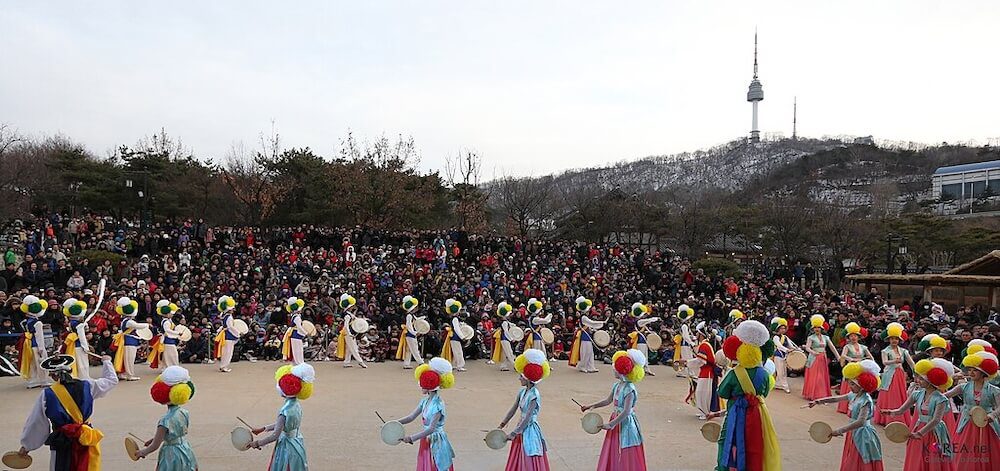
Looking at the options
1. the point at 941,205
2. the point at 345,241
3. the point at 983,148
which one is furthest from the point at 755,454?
the point at 983,148

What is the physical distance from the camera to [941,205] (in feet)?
165

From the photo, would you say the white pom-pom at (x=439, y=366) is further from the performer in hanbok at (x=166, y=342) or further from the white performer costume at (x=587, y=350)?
the performer in hanbok at (x=166, y=342)

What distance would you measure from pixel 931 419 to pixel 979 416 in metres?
0.45

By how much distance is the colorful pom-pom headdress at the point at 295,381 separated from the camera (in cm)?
621

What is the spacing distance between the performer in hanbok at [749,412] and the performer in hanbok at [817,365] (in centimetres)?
692

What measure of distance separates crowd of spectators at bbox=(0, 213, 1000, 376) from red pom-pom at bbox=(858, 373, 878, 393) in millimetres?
7320

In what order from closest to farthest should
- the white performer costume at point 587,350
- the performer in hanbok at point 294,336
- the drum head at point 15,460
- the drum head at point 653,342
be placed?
the drum head at point 15,460 → the drum head at point 653,342 → the performer in hanbok at point 294,336 → the white performer costume at point 587,350

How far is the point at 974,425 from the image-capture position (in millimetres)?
6922

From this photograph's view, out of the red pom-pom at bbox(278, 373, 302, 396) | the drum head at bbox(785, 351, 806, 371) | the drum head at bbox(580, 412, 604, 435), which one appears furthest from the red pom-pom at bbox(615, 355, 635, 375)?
the drum head at bbox(785, 351, 806, 371)

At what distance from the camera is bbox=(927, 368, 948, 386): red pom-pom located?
22.7ft

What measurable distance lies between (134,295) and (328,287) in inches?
199

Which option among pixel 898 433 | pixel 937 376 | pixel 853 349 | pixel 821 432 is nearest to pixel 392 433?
pixel 821 432

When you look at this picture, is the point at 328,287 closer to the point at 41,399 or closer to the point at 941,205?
the point at 41,399

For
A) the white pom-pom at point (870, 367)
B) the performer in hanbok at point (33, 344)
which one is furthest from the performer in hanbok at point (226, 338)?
the white pom-pom at point (870, 367)
